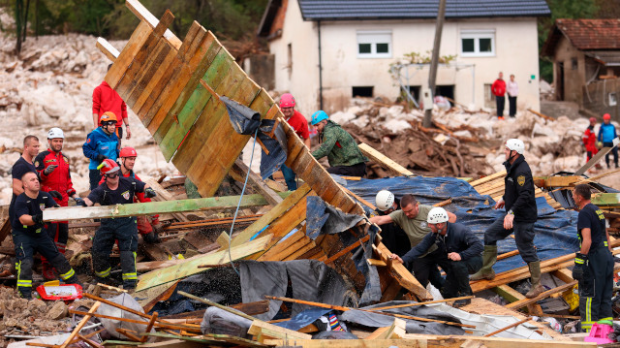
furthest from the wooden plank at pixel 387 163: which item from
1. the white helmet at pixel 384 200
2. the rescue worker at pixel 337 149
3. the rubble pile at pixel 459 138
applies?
the white helmet at pixel 384 200

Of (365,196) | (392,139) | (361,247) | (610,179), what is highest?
(361,247)

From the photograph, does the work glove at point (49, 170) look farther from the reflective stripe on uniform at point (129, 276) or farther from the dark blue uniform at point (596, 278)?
the dark blue uniform at point (596, 278)

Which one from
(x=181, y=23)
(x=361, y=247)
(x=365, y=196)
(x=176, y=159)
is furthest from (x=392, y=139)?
(x=181, y=23)

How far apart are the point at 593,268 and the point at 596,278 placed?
0.11m

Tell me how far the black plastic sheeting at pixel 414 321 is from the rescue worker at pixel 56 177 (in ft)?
13.0

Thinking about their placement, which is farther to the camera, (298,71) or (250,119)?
(298,71)

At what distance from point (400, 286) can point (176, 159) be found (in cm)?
343

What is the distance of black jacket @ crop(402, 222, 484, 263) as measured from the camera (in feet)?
25.8

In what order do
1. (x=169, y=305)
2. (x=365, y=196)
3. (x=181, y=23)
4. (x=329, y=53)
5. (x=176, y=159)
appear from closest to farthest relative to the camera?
1. (x=169, y=305)
2. (x=176, y=159)
3. (x=365, y=196)
4. (x=329, y=53)
5. (x=181, y=23)

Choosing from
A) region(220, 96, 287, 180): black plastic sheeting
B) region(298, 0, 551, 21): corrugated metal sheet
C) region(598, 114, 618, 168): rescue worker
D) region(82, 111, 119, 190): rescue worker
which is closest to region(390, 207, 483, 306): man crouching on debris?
region(220, 96, 287, 180): black plastic sheeting

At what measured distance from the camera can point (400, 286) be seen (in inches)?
298

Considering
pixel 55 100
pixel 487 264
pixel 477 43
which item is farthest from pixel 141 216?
pixel 477 43

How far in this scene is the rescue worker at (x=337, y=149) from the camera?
1106 centimetres

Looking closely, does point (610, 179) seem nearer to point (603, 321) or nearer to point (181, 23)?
point (603, 321)
